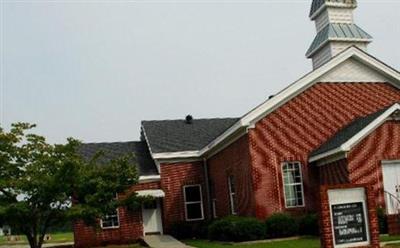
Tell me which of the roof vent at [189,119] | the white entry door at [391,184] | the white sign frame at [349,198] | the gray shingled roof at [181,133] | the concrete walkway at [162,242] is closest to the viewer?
the white sign frame at [349,198]

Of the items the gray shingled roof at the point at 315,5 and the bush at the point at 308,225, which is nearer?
the bush at the point at 308,225

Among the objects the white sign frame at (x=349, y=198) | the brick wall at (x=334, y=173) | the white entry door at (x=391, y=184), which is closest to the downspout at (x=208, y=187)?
the brick wall at (x=334, y=173)

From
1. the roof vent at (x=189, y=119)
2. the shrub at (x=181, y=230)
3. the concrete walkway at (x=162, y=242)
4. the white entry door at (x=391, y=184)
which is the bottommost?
the concrete walkway at (x=162, y=242)

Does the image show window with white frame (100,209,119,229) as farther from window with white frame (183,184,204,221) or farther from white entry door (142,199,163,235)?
window with white frame (183,184,204,221)

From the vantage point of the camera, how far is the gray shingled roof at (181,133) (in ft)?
→ 99.0

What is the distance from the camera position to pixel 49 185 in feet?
59.7

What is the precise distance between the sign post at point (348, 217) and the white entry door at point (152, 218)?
1686 centimetres

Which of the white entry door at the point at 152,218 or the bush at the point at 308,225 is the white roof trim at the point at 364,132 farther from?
the white entry door at the point at 152,218

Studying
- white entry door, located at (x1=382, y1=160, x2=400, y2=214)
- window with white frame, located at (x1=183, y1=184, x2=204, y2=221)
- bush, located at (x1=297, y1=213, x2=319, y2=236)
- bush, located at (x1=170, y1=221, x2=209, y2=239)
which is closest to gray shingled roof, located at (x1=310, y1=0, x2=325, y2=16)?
white entry door, located at (x1=382, y1=160, x2=400, y2=214)

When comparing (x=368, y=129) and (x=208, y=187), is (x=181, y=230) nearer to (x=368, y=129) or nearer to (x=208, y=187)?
(x=208, y=187)

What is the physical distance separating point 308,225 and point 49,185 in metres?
9.05

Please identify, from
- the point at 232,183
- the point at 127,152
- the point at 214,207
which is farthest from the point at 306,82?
the point at 127,152

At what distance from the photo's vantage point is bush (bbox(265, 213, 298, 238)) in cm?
2122

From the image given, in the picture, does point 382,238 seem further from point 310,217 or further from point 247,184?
point 247,184
